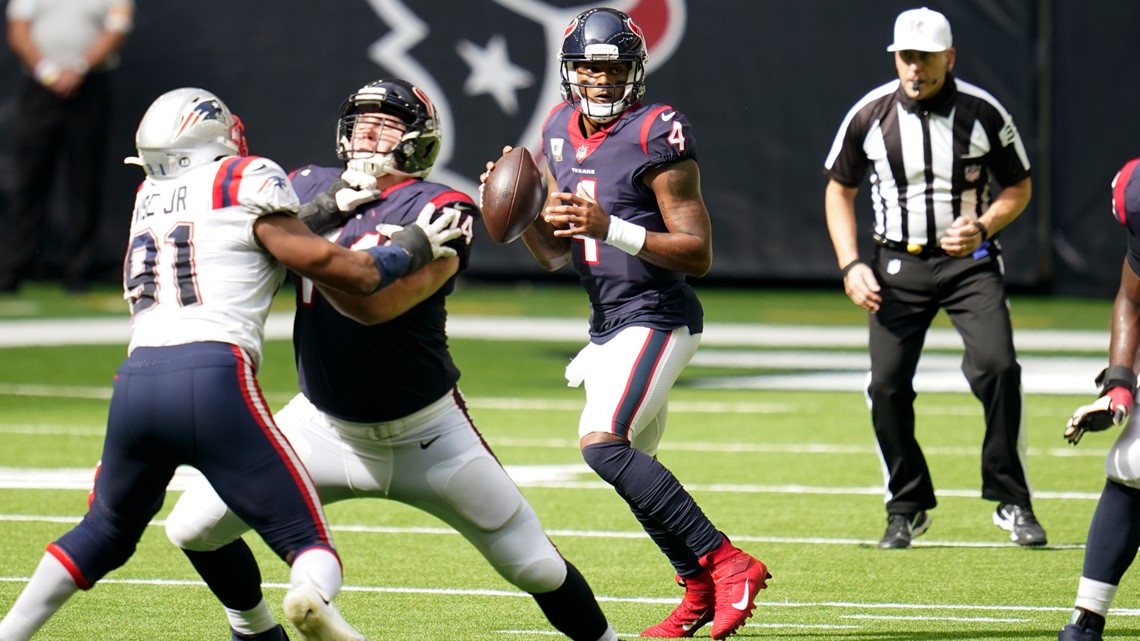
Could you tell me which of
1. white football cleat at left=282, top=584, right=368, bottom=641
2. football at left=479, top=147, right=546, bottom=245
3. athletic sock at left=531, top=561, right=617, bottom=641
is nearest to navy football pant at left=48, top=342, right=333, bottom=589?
white football cleat at left=282, top=584, right=368, bottom=641

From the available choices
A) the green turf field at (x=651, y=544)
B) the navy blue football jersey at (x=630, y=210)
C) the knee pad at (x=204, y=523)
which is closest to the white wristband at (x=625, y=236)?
the navy blue football jersey at (x=630, y=210)

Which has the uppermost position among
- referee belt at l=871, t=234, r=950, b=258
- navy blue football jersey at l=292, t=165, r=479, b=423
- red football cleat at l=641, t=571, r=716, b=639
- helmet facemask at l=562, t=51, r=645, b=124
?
helmet facemask at l=562, t=51, r=645, b=124

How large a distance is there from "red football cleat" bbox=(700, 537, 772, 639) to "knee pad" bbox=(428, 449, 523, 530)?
Answer: 0.70m

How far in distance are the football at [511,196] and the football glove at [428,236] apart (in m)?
0.52

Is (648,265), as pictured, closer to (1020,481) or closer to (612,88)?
(612,88)

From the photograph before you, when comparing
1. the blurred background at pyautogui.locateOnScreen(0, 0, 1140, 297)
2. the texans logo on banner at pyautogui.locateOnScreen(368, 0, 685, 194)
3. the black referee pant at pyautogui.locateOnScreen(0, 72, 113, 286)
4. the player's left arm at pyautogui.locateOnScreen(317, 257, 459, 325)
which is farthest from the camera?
the texans logo on banner at pyautogui.locateOnScreen(368, 0, 685, 194)

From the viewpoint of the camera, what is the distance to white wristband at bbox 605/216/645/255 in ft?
14.2

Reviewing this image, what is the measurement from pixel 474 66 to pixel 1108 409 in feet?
29.2

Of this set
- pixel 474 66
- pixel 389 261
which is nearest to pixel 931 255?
pixel 389 261

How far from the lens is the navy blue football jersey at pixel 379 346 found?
3.69 metres

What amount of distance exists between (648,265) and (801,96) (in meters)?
7.67

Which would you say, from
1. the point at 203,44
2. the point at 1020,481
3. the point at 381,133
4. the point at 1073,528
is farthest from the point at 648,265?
the point at 203,44

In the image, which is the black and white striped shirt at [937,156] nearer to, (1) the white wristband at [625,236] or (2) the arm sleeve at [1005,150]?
(2) the arm sleeve at [1005,150]

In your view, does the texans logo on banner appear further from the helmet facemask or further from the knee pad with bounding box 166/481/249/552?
the knee pad with bounding box 166/481/249/552
